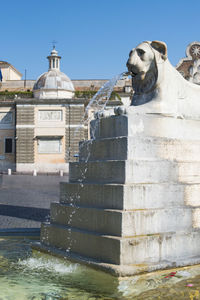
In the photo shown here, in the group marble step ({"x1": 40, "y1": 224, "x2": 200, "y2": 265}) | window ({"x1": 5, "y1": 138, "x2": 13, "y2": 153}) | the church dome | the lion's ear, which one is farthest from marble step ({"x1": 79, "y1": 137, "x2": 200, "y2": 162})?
window ({"x1": 5, "y1": 138, "x2": 13, "y2": 153})

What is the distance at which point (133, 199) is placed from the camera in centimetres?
454

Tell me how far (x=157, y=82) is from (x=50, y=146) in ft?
102

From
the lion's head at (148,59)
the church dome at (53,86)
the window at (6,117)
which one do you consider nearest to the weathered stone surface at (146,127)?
the lion's head at (148,59)

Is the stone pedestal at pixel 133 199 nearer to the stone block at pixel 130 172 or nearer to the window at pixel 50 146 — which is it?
the stone block at pixel 130 172

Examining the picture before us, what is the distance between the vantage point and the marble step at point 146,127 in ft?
16.1

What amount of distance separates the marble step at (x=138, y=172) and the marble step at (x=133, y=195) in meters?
0.10

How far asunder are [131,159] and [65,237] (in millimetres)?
1346

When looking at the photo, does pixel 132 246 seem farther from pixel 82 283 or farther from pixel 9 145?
pixel 9 145

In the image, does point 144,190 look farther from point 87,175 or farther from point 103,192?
point 87,175

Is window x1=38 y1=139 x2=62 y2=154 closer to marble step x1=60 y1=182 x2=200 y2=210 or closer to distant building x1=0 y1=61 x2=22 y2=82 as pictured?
distant building x1=0 y1=61 x2=22 y2=82

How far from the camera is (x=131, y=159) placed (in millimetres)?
4711

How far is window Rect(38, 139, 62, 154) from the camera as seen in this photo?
117 ft

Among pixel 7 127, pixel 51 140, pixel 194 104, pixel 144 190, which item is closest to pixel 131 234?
pixel 144 190

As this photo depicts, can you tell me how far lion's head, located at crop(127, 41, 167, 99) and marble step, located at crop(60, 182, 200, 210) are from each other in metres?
1.37
